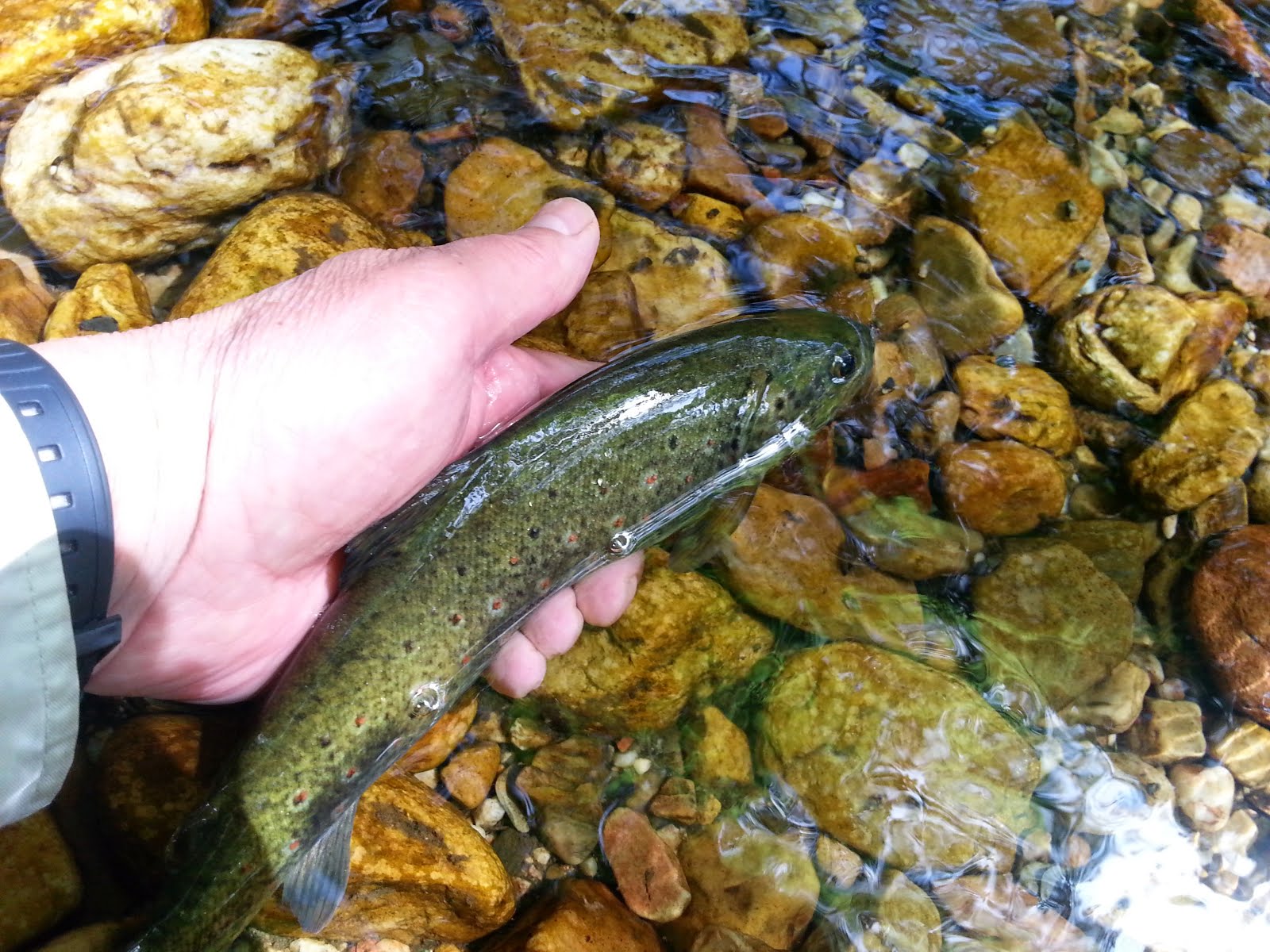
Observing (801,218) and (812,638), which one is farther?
(801,218)

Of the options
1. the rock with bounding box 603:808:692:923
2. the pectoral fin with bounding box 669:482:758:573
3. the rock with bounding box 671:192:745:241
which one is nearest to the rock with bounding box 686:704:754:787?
the rock with bounding box 603:808:692:923

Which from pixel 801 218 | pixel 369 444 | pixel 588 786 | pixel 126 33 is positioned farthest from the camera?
pixel 801 218

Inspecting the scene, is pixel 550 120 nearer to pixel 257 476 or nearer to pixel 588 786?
pixel 257 476

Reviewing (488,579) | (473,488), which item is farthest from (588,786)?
(473,488)

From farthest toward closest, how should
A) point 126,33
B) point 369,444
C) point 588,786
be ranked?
point 126,33 → point 588,786 → point 369,444

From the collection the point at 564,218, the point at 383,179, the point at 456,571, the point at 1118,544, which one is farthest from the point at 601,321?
the point at 1118,544

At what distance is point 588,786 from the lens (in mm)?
4191

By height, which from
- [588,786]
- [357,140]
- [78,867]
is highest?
[357,140]

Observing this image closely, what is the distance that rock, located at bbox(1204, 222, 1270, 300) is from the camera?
5266 mm

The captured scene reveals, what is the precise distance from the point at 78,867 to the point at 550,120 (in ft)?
15.2

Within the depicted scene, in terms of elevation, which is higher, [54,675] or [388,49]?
[388,49]

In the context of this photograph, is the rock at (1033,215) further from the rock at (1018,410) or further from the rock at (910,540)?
the rock at (910,540)

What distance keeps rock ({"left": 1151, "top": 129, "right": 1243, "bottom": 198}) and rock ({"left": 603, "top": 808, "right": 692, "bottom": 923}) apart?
17.5 feet

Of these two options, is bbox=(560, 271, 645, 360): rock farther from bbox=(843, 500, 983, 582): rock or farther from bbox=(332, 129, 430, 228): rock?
bbox=(843, 500, 983, 582): rock
